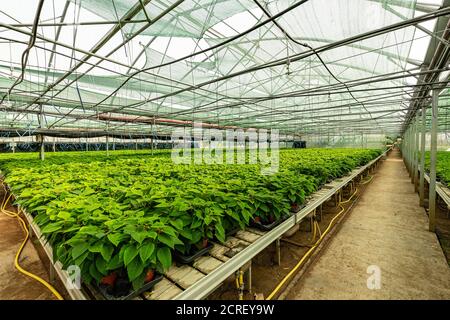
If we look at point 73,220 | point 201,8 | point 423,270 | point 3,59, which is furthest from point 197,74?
point 423,270

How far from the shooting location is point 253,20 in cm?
464

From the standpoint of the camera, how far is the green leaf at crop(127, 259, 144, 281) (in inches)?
45.4

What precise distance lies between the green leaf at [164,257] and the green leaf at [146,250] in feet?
0.24

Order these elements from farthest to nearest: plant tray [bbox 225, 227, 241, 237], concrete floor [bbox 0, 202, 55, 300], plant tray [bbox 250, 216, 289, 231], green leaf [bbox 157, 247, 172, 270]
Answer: concrete floor [bbox 0, 202, 55, 300] → plant tray [bbox 250, 216, 289, 231] → plant tray [bbox 225, 227, 241, 237] → green leaf [bbox 157, 247, 172, 270]

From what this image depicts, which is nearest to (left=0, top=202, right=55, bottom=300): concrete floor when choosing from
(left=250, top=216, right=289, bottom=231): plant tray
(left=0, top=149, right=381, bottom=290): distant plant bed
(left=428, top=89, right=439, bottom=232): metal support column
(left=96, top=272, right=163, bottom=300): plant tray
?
(left=0, top=149, right=381, bottom=290): distant plant bed

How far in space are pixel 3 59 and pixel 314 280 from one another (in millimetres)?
8441

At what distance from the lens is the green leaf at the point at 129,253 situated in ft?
3.82

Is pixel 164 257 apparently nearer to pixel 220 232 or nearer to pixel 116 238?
pixel 116 238

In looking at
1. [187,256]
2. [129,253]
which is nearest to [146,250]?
[129,253]

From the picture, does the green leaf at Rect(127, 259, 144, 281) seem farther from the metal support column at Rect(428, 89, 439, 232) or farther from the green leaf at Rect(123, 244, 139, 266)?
the metal support column at Rect(428, 89, 439, 232)

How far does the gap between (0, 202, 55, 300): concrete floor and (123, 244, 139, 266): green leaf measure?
84.6 inches

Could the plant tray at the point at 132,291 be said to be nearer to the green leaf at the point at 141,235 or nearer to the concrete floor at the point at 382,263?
the green leaf at the point at 141,235

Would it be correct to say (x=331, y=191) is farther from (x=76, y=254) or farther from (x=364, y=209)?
(x=76, y=254)

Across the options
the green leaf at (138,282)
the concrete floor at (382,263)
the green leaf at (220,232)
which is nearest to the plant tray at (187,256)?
the green leaf at (220,232)
